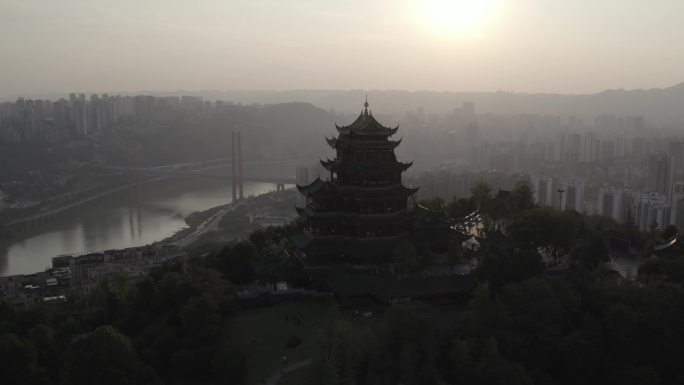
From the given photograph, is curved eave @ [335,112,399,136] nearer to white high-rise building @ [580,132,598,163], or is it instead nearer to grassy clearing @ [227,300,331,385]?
grassy clearing @ [227,300,331,385]

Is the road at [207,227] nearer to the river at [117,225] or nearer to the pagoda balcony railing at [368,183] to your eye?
the river at [117,225]

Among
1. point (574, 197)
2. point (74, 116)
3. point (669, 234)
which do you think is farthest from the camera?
point (74, 116)

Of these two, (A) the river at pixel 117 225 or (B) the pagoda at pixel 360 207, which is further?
(A) the river at pixel 117 225

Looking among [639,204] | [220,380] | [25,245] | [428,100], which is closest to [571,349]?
[220,380]

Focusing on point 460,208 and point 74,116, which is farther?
point 74,116

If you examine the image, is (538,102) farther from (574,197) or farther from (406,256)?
(406,256)

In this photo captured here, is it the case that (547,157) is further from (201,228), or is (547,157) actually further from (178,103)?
(178,103)

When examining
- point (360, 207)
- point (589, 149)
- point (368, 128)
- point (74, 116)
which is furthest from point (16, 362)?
point (74, 116)

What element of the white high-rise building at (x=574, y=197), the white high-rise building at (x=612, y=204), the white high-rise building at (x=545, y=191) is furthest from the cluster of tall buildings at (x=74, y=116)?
the white high-rise building at (x=612, y=204)
